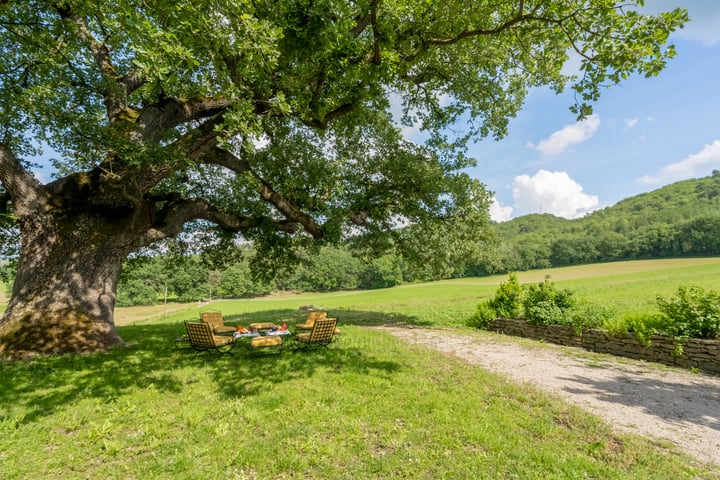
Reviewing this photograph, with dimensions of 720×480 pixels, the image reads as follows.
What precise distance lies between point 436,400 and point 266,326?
7028mm

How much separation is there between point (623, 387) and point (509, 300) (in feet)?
24.0

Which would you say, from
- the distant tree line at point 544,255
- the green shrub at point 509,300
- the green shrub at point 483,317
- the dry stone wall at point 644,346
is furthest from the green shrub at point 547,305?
the distant tree line at point 544,255

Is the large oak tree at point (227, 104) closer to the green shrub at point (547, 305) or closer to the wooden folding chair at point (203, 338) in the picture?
the wooden folding chair at point (203, 338)

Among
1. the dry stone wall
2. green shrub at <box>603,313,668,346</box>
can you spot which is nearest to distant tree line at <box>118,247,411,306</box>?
the dry stone wall

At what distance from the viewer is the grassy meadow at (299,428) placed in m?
3.44

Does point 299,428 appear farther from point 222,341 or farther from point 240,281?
point 240,281

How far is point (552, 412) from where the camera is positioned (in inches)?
190

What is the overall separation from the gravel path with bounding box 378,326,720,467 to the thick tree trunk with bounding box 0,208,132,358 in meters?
9.54

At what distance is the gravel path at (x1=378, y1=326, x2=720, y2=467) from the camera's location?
14.7 feet

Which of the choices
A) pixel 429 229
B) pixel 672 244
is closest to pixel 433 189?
pixel 429 229

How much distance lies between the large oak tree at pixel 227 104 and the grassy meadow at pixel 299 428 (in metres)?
3.57

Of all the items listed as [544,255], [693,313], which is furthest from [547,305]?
[544,255]

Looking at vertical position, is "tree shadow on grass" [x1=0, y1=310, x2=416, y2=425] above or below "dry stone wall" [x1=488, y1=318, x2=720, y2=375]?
above

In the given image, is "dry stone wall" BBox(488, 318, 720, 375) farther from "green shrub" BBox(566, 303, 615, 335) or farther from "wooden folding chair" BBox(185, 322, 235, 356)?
"wooden folding chair" BBox(185, 322, 235, 356)
